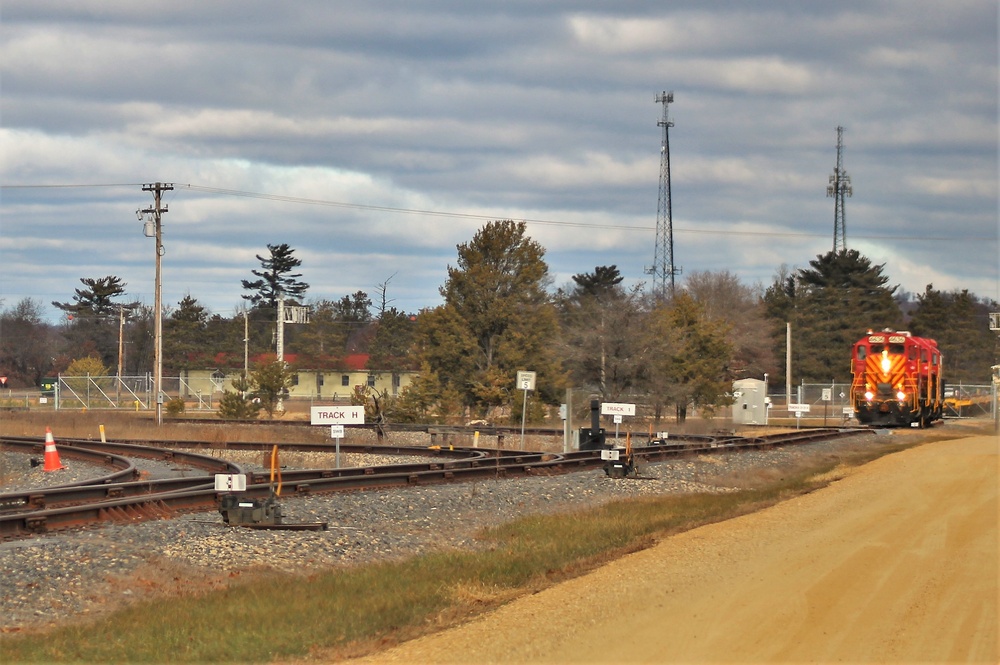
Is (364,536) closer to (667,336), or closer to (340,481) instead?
(340,481)

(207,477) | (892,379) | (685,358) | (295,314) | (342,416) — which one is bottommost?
(207,477)

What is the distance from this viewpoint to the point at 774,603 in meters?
10.7

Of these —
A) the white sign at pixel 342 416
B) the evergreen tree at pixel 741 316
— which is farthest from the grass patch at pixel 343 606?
the evergreen tree at pixel 741 316

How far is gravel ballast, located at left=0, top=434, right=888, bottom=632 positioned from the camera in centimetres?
1131

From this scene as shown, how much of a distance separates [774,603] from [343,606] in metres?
4.18

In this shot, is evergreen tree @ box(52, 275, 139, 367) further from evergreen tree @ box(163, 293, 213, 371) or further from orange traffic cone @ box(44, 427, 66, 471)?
orange traffic cone @ box(44, 427, 66, 471)

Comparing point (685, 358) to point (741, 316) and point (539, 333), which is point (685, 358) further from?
point (741, 316)

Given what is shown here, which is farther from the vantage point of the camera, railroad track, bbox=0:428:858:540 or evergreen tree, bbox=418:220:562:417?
evergreen tree, bbox=418:220:562:417

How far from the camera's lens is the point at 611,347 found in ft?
200

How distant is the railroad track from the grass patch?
440 cm

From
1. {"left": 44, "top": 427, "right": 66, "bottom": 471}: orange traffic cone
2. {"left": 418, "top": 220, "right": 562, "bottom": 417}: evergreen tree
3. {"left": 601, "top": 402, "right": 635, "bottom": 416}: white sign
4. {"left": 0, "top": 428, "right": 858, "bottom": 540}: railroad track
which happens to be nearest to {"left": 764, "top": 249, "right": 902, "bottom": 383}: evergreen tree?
{"left": 418, "top": 220, "right": 562, "bottom": 417}: evergreen tree

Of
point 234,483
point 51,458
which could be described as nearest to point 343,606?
point 234,483

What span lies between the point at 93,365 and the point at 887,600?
302ft

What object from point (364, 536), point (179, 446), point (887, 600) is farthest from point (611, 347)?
point (887, 600)
